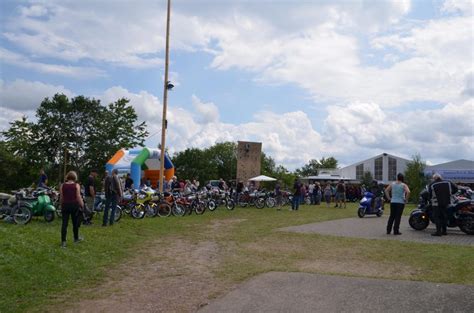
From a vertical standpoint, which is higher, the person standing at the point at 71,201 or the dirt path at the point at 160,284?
the person standing at the point at 71,201

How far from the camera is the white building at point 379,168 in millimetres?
84125

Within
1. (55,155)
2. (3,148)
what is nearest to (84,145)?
(55,155)

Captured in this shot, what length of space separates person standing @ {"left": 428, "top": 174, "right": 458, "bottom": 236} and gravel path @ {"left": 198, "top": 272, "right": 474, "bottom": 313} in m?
6.60

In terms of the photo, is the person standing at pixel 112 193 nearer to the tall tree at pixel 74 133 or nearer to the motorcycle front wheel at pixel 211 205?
the motorcycle front wheel at pixel 211 205

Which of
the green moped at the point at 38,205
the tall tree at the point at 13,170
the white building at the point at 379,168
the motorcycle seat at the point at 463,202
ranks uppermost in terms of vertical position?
the white building at the point at 379,168

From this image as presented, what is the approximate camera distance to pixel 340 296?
6.11m

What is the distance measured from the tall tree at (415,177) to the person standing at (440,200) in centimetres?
2274

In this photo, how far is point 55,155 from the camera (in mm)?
48781

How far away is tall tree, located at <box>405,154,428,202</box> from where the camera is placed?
35.3 m

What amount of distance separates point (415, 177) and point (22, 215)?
1193 inches

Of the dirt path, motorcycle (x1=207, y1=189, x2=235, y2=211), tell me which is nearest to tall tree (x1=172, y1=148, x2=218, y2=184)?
motorcycle (x1=207, y1=189, x2=235, y2=211)

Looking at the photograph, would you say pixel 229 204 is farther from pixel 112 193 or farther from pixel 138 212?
pixel 112 193

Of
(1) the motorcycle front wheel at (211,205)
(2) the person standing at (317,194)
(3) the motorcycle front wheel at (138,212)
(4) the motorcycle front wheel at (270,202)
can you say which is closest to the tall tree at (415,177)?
(2) the person standing at (317,194)

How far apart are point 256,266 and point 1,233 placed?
5.26 meters
